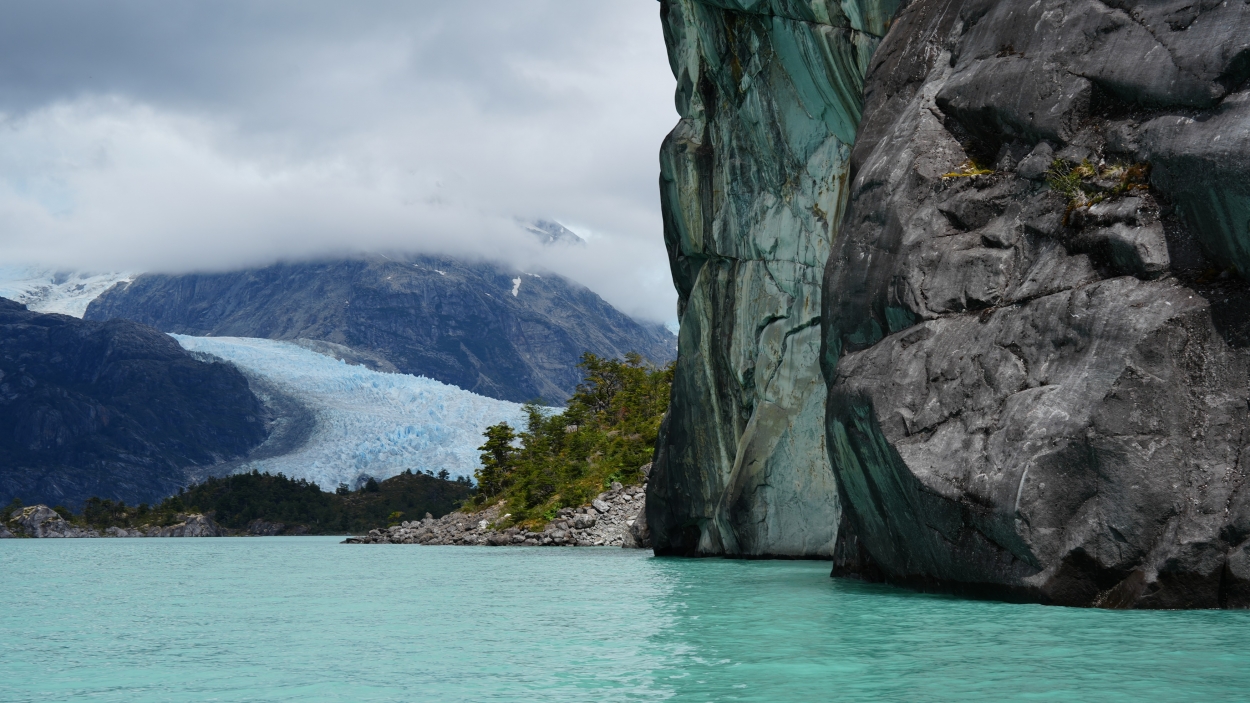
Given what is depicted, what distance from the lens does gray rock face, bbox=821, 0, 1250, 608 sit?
33.1 feet

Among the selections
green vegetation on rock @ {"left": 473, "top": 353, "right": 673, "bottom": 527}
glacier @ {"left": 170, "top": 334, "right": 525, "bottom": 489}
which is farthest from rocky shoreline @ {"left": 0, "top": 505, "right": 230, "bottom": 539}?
green vegetation on rock @ {"left": 473, "top": 353, "right": 673, "bottom": 527}

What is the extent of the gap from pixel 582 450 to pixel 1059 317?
36.3 metres

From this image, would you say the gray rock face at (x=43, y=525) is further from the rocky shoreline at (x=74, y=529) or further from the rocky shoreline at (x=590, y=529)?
the rocky shoreline at (x=590, y=529)

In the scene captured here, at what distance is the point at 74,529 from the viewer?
75.5 m

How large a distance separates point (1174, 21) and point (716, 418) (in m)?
16.0

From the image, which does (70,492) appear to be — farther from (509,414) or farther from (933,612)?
(933,612)

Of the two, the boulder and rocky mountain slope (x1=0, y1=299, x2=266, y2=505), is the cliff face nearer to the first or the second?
the boulder

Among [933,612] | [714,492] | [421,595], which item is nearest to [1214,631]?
[933,612]

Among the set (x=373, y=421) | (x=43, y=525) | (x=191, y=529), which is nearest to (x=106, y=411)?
(x=43, y=525)

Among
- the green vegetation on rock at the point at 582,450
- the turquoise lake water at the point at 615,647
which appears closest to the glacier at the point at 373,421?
the green vegetation on rock at the point at 582,450

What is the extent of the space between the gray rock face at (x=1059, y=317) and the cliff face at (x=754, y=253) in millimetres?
7273

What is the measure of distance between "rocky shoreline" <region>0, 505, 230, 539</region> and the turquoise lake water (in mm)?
61857

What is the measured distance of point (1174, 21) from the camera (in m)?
11.3

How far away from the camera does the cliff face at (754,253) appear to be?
22.2 metres
